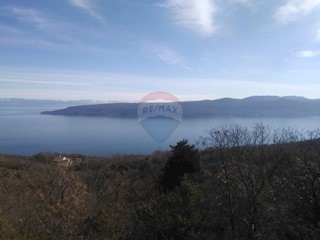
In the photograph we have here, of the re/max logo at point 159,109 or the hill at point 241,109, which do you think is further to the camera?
the hill at point 241,109

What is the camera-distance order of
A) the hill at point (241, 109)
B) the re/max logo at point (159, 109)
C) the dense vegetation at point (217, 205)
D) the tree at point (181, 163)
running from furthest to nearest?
the hill at point (241, 109), the tree at point (181, 163), the re/max logo at point (159, 109), the dense vegetation at point (217, 205)

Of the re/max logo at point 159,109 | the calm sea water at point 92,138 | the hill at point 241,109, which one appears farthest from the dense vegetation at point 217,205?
the hill at point 241,109

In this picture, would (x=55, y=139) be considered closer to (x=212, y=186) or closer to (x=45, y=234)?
(x=212, y=186)

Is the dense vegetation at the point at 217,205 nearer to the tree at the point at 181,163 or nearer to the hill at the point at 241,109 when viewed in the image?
the tree at the point at 181,163

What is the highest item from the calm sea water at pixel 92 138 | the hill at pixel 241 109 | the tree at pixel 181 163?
the hill at pixel 241 109

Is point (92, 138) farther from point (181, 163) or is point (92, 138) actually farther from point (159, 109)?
point (159, 109)

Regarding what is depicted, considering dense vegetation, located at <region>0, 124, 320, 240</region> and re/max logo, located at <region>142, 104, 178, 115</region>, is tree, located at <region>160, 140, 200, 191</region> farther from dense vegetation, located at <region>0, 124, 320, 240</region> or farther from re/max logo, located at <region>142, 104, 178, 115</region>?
re/max logo, located at <region>142, 104, 178, 115</region>

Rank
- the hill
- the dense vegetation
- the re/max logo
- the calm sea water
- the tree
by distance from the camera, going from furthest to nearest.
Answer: the hill → the calm sea water → the tree → the re/max logo → the dense vegetation

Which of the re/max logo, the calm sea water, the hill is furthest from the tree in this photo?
the hill
